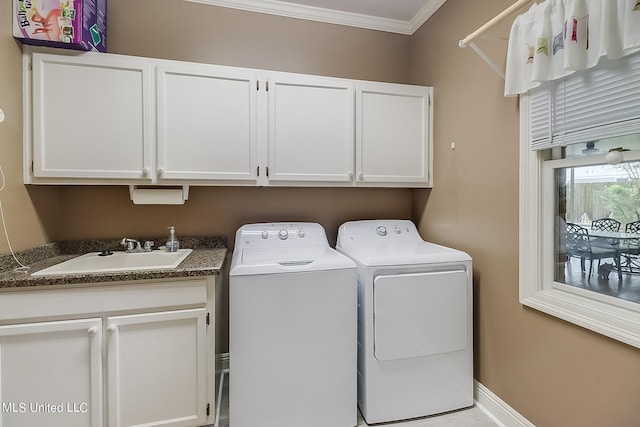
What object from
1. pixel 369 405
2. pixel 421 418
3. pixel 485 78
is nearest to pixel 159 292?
pixel 369 405

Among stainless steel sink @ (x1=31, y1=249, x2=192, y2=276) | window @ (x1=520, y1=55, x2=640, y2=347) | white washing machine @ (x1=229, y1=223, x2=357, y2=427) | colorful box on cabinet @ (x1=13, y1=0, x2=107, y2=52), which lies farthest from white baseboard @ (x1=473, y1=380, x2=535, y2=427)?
colorful box on cabinet @ (x1=13, y1=0, x2=107, y2=52)

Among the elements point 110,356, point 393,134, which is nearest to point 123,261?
point 110,356

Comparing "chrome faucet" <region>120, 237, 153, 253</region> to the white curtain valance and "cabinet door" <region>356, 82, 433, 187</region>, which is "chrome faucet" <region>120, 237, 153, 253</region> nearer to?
"cabinet door" <region>356, 82, 433, 187</region>

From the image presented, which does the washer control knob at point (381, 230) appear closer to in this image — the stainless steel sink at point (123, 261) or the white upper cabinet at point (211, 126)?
the white upper cabinet at point (211, 126)

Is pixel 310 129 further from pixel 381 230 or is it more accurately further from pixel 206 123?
pixel 381 230

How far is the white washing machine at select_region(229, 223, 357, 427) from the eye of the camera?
1.55 metres

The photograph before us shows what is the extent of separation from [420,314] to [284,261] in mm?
821

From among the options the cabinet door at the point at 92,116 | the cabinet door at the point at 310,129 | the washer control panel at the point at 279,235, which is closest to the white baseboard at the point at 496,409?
the washer control panel at the point at 279,235

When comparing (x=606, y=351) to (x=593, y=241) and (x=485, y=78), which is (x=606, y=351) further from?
(x=485, y=78)

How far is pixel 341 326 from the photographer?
5.45 feet

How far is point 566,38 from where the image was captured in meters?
1.21

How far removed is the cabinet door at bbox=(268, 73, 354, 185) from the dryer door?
0.82 metres

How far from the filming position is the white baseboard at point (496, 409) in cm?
161

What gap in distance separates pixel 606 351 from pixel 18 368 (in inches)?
98.6
